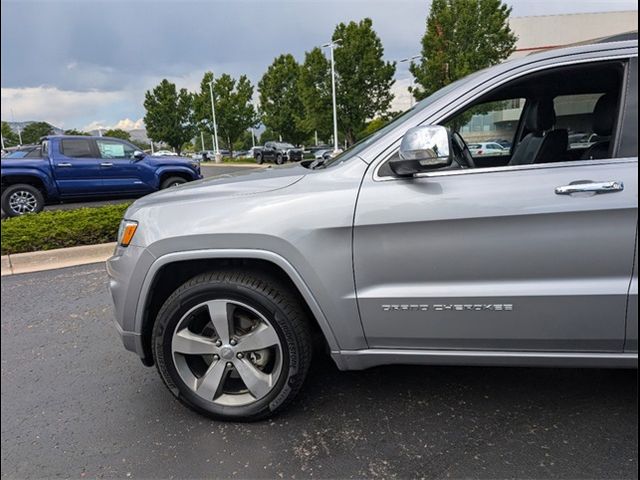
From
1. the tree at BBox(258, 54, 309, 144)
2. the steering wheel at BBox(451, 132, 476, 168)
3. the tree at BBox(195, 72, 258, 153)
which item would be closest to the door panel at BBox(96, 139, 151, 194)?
the steering wheel at BBox(451, 132, 476, 168)

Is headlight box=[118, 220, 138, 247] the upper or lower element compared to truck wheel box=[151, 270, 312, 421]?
upper

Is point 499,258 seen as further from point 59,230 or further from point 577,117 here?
point 59,230

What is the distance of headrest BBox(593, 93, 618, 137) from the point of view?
240cm

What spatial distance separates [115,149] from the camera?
10.4m

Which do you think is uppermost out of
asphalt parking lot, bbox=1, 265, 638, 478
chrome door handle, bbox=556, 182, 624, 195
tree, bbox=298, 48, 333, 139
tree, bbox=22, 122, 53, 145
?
tree, bbox=298, 48, 333, 139

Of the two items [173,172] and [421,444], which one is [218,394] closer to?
[421,444]

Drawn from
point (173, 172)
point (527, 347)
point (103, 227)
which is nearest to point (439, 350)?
point (527, 347)

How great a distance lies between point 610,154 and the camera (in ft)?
7.11

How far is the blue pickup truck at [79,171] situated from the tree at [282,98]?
2357cm

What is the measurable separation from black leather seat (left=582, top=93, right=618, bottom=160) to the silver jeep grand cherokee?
0.06ft

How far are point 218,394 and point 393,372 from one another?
3.65 feet

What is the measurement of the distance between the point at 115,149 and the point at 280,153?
19.4 meters

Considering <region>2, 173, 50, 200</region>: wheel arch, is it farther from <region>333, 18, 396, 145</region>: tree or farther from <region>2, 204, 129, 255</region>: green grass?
<region>333, 18, 396, 145</region>: tree

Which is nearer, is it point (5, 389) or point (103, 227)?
point (5, 389)
